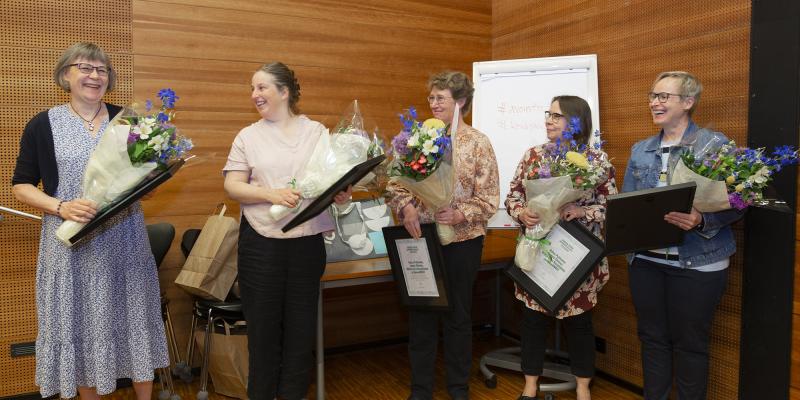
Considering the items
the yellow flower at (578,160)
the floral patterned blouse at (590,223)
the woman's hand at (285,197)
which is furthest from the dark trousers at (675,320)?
the woman's hand at (285,197)

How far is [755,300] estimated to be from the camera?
2803 mm

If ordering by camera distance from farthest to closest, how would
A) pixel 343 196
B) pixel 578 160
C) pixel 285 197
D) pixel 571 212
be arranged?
1. pixel 571 212
2. pixel 578 160
3. pixel 343 196
4. pixel 285 197

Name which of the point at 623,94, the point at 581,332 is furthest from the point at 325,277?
the point at 623,94

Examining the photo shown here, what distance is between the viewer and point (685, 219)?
2.53 meters

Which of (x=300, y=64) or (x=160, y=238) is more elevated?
(x=300, y=64)

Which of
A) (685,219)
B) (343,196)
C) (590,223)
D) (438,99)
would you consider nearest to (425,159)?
(343,196)

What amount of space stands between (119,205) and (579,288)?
215 cm

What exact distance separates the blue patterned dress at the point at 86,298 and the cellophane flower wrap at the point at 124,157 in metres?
0.14

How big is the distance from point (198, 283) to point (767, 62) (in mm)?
3071

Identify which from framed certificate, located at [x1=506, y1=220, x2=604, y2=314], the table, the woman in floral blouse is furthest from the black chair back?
framed certificate, located at [x1=506, y1=220, x2=604, y2=314]

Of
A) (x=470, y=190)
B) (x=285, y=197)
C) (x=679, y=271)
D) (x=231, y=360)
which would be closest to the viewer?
(x=285, y=197)

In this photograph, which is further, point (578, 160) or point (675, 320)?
point (675, 320)

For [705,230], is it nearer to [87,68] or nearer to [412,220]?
[412,220]

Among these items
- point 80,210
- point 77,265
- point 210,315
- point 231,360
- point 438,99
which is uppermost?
point 438,99
